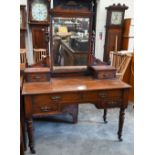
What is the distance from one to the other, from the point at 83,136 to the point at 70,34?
124cm

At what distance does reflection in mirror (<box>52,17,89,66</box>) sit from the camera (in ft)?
6.68

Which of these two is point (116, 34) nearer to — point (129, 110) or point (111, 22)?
point (111, 22)

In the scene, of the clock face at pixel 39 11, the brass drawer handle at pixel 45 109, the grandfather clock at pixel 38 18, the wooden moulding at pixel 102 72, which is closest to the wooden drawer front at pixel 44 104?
the brass drawer handle at pixel 45 109

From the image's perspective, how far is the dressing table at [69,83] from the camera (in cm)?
179

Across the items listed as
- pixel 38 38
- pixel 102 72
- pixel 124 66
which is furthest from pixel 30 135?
pixel 38 38

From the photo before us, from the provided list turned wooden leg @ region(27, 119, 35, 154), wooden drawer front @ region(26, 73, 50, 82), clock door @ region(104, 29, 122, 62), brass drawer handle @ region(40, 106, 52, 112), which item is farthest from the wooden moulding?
clock door @ region(104, 29, 122, 62)

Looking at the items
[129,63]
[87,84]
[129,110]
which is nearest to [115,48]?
[129,63]

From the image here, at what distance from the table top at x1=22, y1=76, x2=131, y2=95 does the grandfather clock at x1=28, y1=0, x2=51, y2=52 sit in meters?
1.95

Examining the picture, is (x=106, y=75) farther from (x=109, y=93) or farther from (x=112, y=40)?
(x=112, y=40)

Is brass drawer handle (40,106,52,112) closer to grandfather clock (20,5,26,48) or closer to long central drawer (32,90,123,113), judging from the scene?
long central drawer (32,90,123,113)

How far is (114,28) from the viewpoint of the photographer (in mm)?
4246

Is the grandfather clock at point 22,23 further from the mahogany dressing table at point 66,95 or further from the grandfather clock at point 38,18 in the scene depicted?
the mahogany dressing table at point 66,95
